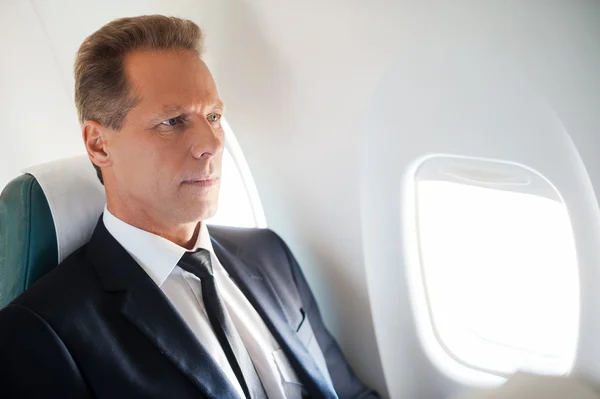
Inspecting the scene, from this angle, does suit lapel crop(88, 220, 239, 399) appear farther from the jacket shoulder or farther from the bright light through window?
the bright light through window

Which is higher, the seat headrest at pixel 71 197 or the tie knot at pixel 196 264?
the seat headrest at pixel 71 197

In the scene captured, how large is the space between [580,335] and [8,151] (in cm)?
256

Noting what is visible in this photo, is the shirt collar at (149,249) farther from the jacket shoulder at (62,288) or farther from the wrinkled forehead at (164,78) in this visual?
the wrinkled forehead at (164,78)

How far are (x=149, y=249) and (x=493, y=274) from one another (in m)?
1.17

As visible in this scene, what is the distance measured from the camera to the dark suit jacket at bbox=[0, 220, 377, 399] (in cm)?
156

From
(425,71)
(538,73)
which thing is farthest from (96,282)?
(538,73)

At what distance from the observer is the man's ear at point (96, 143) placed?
1866 mm

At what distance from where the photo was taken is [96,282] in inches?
69.2

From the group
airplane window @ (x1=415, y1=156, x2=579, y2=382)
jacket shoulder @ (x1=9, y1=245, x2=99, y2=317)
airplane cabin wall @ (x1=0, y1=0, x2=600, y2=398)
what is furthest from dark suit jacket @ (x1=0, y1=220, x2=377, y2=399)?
airplane window @ (x1=415, y1=156, x2=579, y2=382)

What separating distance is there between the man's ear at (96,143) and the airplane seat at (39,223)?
154mm

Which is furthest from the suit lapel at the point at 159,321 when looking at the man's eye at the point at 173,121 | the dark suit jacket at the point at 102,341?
the man's eye at the point at 173,121

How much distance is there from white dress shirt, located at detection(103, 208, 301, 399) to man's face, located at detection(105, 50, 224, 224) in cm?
8

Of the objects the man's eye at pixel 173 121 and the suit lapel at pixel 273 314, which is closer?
the man's eye at pixel 173 121

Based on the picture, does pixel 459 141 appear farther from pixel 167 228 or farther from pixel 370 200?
pixel 167 228
